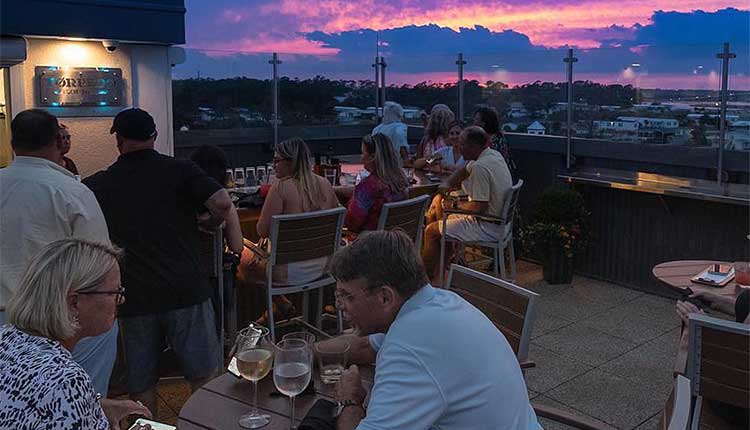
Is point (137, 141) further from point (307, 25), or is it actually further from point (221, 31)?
point (307, 25)

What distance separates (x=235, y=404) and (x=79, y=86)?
460 cm

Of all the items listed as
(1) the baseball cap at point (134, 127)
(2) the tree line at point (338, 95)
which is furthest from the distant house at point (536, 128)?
(1) the baseball cap at point (134, 127)

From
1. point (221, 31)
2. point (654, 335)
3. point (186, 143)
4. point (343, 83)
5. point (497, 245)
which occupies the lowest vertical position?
point (654, 335)

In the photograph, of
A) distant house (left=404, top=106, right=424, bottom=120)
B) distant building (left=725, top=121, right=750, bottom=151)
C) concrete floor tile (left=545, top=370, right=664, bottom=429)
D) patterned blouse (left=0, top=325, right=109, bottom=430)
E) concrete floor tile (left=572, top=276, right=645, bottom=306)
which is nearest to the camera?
patterned blouse (left=0, top=325, right=109, bottom=430)

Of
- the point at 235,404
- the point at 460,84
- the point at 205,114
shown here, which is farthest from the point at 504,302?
the point at 205,114

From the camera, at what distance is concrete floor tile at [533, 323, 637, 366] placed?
497 centimetres

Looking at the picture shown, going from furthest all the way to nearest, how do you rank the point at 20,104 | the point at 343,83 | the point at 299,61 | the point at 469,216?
the point at 343,83, the point at 299,61, the point at 469,216, the point at 20,104

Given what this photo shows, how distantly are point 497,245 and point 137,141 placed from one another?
3.50m

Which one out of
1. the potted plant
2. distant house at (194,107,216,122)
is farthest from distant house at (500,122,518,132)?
distant house at (194,107,216,122)

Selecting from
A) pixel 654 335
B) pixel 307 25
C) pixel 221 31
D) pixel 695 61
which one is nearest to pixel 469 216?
pixel 654 335

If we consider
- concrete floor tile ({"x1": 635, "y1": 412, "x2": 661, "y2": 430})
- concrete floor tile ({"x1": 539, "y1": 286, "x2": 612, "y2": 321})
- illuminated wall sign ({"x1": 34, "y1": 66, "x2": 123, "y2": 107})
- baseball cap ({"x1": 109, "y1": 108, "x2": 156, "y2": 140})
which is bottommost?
concrete floor tile ({"x1": 635, "y1": 412, "x2": 661, "y2": 430})

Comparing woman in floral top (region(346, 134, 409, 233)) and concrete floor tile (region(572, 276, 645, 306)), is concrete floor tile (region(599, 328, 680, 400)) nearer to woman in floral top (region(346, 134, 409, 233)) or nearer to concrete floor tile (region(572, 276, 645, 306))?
concrete floor tile (region(572, 276, 645, 306))

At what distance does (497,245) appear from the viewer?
598 cm

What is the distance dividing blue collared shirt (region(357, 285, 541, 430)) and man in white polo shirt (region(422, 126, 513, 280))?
412cm
